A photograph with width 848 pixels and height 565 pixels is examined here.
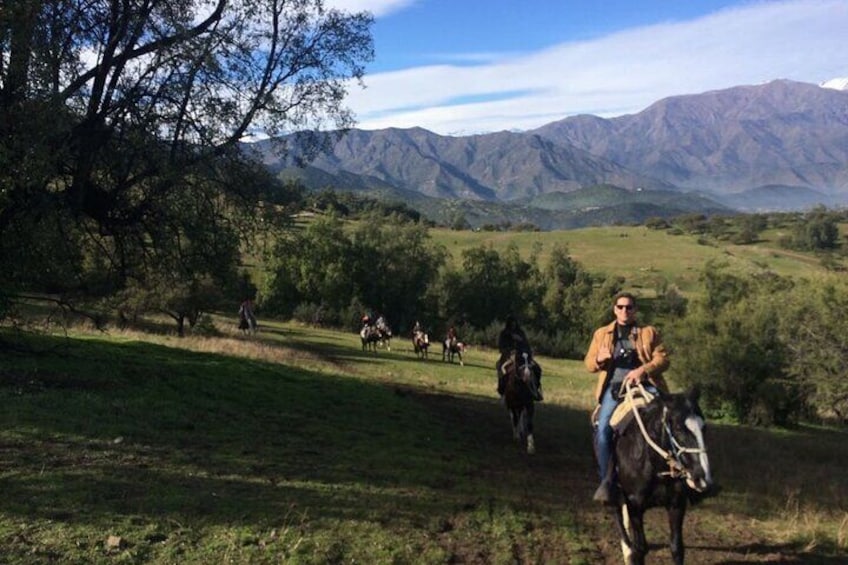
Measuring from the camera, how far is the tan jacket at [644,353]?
→ 687cm

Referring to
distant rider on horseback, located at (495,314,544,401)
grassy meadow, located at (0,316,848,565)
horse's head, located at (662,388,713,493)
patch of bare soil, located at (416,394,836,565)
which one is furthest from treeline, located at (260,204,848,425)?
horse's head, located at (662,388,713,493)

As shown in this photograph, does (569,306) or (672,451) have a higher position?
(672,451)

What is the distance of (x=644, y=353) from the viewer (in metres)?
7.05

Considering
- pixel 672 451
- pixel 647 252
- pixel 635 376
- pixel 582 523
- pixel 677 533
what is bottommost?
pixel 582 523

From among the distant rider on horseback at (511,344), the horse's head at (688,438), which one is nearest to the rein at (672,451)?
the horse's head at (688,438)

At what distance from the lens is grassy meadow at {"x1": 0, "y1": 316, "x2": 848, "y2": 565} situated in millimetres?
6473

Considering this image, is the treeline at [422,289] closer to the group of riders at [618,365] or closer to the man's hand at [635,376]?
the group of riders at [618,365]

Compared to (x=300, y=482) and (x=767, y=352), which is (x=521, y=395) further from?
(x=767, y=352)

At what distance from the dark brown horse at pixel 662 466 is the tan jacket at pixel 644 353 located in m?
0.43

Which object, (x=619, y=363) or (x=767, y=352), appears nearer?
(x=619, y=363)

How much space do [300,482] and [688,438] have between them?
506cm

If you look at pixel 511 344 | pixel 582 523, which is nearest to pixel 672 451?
pixel 582 523

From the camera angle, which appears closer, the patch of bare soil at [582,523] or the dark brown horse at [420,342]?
the patch of bare soil at [582,523]

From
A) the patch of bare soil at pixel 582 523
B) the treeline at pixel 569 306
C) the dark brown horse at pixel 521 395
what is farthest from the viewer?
the treeline at pixel 569 306
